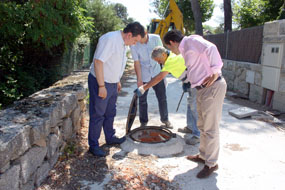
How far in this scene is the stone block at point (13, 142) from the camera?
2116 millimetres

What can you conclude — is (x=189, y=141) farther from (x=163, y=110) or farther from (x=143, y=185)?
(x=143, y=185)

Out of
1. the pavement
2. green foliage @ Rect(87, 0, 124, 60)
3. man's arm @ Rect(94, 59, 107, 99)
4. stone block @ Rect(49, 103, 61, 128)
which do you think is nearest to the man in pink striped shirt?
the pavement

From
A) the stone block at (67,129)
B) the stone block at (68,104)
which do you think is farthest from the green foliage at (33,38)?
the stone block at (67,129)

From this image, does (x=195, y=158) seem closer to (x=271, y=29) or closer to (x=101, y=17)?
(x=271, y=29)

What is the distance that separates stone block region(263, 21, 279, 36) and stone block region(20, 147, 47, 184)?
19.8 ft

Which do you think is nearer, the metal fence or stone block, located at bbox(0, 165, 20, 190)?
stone block, located at bbox(0, 165, 20, 190)

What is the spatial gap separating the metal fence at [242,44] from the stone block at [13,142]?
692 centimetres

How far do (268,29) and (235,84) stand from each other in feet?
8.32

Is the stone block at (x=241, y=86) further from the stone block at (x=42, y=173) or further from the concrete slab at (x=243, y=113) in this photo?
the stone block at (x=42, y=173)

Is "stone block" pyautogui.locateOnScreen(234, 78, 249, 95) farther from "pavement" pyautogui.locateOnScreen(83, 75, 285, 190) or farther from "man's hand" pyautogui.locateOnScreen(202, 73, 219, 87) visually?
"man's hand" pyautogui.locateOnScreen(202, 73, 219, 87)

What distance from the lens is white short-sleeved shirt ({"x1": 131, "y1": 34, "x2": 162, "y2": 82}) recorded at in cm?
440

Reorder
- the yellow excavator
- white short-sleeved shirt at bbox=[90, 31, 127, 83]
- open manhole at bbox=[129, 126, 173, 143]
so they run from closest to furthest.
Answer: white short-sleeved shirt at bbox=[90, 31, 127, 83], open manhole at bbox=[129, 126, 173, 143], the yellow excavator

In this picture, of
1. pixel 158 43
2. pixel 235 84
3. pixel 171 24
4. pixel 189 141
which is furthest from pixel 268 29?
pixel 171 24

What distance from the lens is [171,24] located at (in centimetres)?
1399
